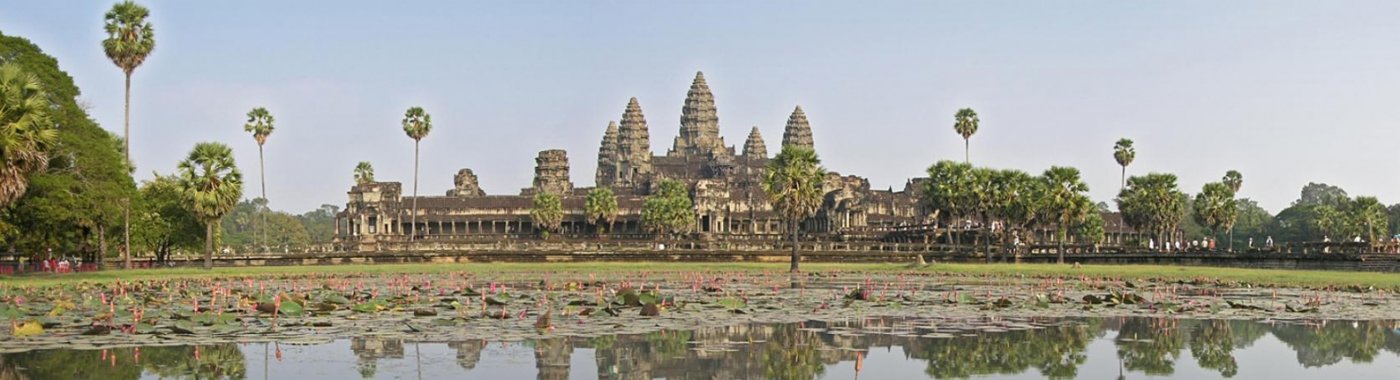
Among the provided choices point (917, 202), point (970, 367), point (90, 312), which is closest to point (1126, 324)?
point (970, 367)

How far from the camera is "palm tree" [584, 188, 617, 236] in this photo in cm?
15338

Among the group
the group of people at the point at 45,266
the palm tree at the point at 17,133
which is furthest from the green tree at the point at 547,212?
the palm tree at the point at 17,133

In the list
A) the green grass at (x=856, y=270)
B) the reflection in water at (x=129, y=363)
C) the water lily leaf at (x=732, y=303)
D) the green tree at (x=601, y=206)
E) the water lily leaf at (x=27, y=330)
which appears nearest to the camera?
the reflection in water at (x=129, y=363)

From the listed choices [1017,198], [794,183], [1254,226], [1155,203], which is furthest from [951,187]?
[1254,226]

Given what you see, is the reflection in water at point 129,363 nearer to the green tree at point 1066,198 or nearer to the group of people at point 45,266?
the group of people at point 45,266

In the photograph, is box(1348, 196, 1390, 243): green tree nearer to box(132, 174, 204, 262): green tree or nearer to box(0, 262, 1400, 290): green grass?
box(0, 262, 1400, 290): green grass

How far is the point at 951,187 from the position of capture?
94.8 metres

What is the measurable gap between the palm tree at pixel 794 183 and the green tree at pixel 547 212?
80.4 meters

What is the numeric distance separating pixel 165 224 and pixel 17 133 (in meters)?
47.2

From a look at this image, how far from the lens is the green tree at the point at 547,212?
496 feet

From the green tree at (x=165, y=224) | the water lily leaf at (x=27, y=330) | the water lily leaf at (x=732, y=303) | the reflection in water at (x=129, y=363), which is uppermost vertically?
the green tree at (x=165, y=224)

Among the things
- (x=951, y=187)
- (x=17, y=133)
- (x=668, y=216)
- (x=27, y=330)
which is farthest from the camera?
(x=668, y=216)

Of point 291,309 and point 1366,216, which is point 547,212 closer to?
point 1366,216

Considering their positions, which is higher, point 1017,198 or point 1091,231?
point 1017,198
